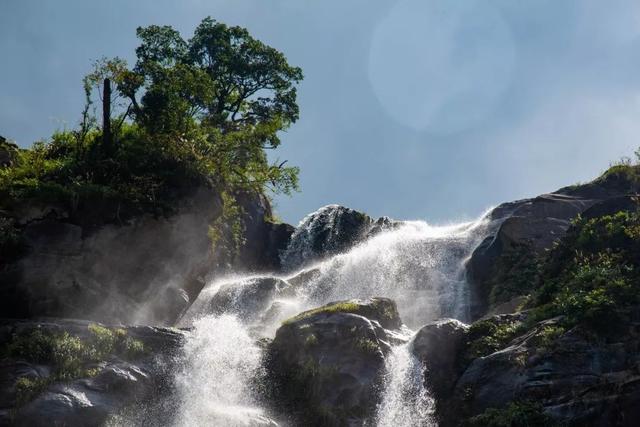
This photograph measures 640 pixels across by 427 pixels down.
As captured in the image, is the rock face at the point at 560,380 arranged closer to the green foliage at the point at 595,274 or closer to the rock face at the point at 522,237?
the green foliage at the point at 595,274

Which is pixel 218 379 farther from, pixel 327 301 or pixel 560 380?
pixel 327 301

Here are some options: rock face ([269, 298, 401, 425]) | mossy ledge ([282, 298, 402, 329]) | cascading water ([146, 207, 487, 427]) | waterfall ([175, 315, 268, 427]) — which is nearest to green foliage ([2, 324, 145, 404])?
waterfall ([175, 315, 268, 427])

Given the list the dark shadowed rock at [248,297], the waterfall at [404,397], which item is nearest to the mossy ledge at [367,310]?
the waterfall at [404,397]

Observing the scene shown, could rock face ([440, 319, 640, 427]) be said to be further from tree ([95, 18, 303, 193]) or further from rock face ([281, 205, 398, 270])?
rock face ([281, 205, 398, 270])

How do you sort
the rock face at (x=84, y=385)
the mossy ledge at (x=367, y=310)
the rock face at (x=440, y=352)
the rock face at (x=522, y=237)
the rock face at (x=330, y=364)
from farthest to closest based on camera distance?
1. the rock face at (x=522, y=237)
2. the mossy ledge at (x=367, y=310)
3. the rock face at (x=440, y=352)
4. the rock face at (x=330, y=364)
5. the rock face at (x=84, y=385)

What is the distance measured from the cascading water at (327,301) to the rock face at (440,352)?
13.5 inches

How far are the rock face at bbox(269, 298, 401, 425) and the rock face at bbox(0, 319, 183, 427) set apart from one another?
3.46m

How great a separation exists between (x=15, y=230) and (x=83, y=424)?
25.0 ft

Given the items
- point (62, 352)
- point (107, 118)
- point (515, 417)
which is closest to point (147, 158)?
point (107, 118)

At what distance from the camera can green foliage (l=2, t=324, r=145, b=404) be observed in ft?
45.6

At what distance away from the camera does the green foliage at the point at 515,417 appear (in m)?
13.4

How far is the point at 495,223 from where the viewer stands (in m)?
32.7

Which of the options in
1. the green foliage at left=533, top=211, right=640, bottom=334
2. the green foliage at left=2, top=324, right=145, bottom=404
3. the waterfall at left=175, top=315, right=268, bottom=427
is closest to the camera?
the green foliage at left=2, top=324, right=145, bottom=404

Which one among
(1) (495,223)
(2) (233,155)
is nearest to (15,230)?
(2) (233,155)
